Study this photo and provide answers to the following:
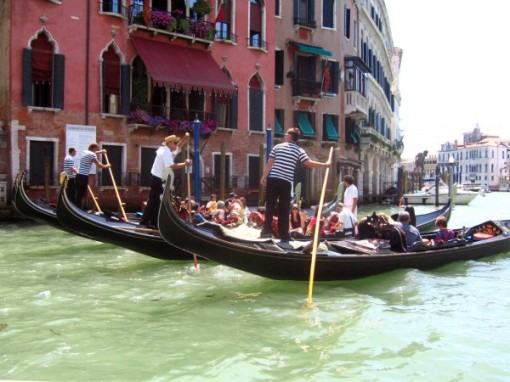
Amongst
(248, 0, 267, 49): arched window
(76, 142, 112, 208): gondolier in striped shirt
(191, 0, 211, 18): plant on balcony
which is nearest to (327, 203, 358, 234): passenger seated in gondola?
(76, 142, 112, 208): gondolier in striped shirt

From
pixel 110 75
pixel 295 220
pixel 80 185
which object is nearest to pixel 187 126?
pixel 110 75

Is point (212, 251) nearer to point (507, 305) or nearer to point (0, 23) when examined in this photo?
point (507, 305)

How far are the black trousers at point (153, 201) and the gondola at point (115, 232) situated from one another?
14 cm

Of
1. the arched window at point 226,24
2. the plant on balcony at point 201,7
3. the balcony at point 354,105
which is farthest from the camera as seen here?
the balcony at point 354,105

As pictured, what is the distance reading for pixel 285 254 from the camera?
4.20 m

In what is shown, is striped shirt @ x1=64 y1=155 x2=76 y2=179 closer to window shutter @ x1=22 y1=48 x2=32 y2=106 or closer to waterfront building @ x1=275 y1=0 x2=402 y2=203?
window shutter @ x1=22 y1=48 x2=32 y2=106

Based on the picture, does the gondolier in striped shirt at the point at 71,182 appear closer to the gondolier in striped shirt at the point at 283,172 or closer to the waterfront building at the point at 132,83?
the gondolier in striped shirt at the point at 283,172

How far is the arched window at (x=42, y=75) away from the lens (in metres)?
10.8

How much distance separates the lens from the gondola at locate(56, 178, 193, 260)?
5.46 m

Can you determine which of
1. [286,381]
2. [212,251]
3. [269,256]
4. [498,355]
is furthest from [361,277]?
[286,381]

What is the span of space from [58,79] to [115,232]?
668cm

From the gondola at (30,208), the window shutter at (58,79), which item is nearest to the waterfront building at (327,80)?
the window shutter at (58,79)

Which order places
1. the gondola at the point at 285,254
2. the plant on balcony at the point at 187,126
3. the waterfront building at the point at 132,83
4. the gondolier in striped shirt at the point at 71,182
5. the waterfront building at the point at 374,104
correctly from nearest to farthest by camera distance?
the gondola at the point at 285,254 → the gondolier in striped shirt at the point at 71,182 → the waterfront building at the point at 132,83 → the plant on balcony at the point at 187,126 → the waterfront building at the point at 374,104

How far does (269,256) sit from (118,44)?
29.8ft
